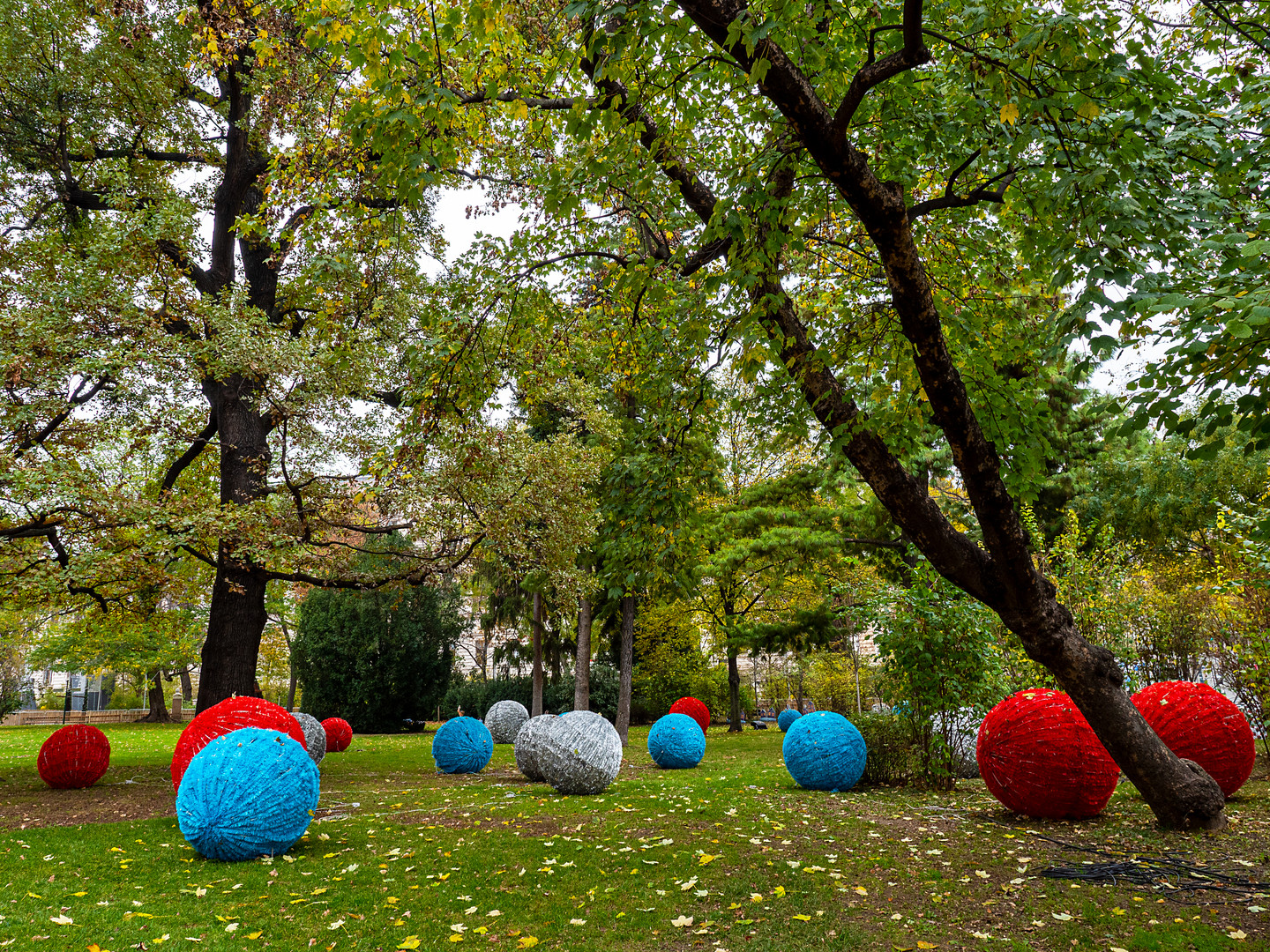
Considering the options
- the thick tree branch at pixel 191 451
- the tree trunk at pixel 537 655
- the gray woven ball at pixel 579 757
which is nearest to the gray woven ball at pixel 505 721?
the tree trunk at pixel 537 655

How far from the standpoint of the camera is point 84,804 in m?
9.78

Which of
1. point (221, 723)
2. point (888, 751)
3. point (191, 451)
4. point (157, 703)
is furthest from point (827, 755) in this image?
point (157, 703)

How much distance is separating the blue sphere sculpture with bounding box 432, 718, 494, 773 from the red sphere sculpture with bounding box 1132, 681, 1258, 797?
10.8 metres

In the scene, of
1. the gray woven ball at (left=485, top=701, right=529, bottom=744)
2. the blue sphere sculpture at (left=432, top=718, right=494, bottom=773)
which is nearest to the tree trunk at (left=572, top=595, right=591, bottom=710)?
the gray woven ball at (left=485, top=701, right=529, bottom=744)

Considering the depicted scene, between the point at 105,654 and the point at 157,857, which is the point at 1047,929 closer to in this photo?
the point at 157,857

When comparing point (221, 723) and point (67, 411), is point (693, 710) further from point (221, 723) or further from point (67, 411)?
point (67, 411)

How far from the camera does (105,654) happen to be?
2688cm

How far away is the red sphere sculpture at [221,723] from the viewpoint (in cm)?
858

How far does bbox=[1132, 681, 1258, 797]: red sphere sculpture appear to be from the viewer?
762 centimetres

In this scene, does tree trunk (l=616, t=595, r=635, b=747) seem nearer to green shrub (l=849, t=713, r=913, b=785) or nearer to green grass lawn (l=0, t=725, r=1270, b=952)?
green shrub (l=849, t=713, r=913, b=785)

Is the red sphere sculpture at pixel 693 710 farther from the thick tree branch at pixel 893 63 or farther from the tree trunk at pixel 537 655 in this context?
the thick tree branch at pixel 893 63

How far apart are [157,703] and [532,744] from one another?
31.1 metres

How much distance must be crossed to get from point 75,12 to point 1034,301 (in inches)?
575

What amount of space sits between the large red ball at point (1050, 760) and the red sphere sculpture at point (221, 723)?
26.3 feet
